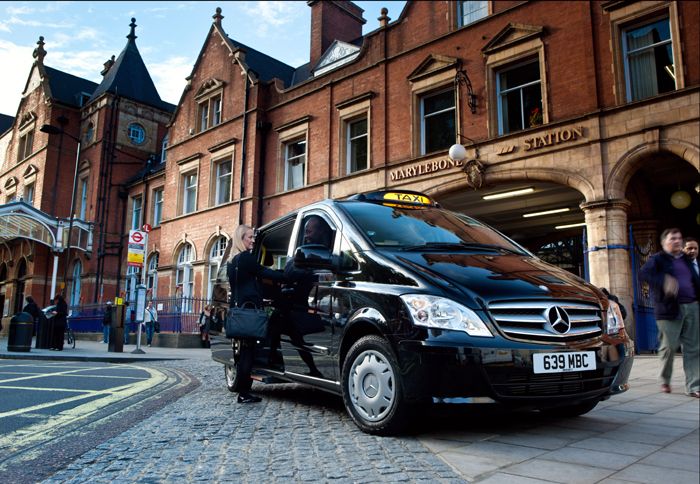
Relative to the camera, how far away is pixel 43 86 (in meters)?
38.5

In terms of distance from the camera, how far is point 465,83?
16672 mm

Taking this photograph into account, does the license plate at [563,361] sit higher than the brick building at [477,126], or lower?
lower

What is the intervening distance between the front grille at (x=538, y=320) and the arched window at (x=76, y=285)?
3588 cm

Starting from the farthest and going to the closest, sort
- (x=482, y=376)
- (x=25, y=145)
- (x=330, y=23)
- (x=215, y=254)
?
1. (x=25, y=145)
2. (x=330, y=23)
3. (x=215, y=254)
4. (x=482, y=376)

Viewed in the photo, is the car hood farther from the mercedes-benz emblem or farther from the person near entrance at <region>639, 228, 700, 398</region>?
the person near entrance at <region>639, 228, 700, 398</region>

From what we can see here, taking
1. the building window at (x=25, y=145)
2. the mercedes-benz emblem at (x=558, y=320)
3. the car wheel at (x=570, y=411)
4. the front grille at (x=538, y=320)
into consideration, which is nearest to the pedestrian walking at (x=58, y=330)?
the car wheel at (x=570, y=411)

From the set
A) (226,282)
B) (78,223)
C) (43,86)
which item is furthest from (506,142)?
(43,86)

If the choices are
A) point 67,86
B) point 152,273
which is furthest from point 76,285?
point 67,86

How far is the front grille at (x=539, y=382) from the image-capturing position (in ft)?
11.3

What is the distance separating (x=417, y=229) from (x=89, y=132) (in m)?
37.5

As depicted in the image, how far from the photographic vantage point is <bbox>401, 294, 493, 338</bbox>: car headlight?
3.53 meters

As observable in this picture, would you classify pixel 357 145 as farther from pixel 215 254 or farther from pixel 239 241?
pixel 239 241

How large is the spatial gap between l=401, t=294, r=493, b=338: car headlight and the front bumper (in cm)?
12

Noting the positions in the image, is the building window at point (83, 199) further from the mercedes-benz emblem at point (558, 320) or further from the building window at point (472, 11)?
the mercedes-benz emblem at point (558, 320)
